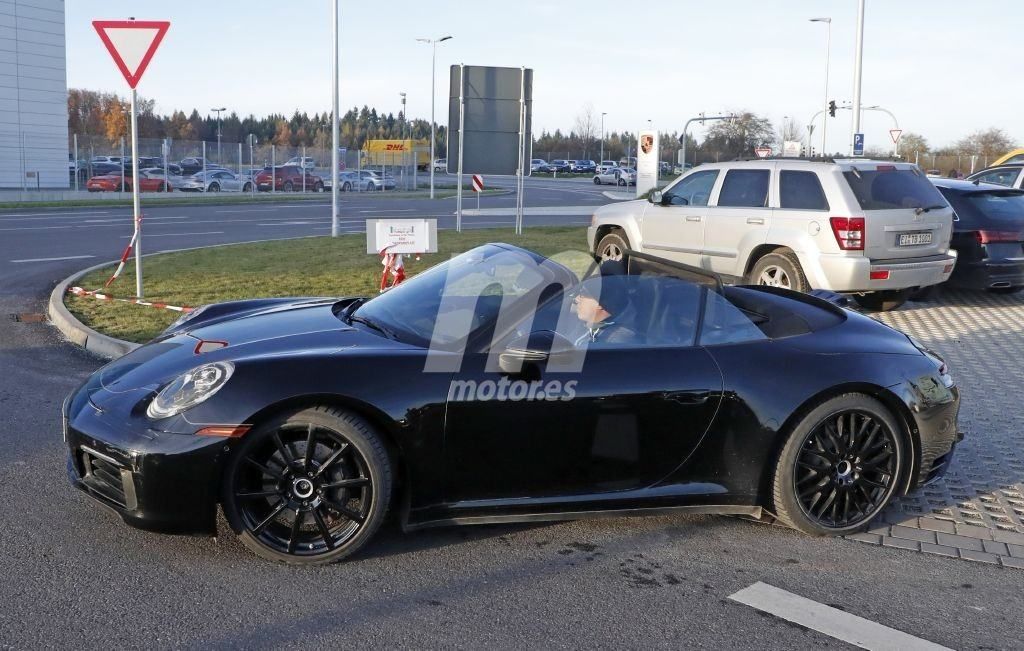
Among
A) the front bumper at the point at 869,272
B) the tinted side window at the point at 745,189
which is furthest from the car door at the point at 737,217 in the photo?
the front bumper at the point at 869,272

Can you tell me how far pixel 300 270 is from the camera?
13836mm

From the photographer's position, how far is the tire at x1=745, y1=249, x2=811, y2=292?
10945mm

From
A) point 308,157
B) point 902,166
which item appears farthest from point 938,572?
point 308,157

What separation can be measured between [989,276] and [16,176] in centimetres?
3881

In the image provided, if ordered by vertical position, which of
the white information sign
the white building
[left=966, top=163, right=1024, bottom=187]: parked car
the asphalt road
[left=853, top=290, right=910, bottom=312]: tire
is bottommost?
the asphalt road

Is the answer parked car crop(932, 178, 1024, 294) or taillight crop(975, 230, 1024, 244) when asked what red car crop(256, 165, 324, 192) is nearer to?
parked car crop(932, 178, 1024, 294)

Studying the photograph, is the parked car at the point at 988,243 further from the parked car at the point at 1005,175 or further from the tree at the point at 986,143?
the tree at the point at 986,143

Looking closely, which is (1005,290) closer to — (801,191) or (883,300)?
(883,300)

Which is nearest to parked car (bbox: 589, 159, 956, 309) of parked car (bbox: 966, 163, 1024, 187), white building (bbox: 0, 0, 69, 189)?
parked car (bbox: 966, 163, 1024, 187)

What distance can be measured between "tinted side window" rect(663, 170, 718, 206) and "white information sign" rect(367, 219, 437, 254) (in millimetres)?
3142

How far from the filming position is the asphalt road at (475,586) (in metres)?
3.68

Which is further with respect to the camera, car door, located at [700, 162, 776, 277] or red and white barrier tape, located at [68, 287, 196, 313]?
car door, located at [700, 162, 776, 277]

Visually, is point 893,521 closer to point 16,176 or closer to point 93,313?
point 93,313

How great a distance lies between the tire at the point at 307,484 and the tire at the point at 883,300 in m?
8.71
